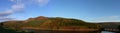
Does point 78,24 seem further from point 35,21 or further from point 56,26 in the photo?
point 35,21

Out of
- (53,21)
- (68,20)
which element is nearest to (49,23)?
(53,21)

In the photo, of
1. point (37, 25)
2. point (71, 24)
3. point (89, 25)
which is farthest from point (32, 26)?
point (89, 25)

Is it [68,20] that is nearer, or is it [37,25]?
[37,25]

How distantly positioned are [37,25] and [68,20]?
2724 cm

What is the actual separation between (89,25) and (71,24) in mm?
12520

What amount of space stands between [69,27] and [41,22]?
19.7 metres

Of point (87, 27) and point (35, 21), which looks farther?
point (35, 21)

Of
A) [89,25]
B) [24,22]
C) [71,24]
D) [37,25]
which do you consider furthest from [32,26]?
[89,25]

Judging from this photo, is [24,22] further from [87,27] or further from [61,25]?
[87,27]

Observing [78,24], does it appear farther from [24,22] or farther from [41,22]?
[24,22]

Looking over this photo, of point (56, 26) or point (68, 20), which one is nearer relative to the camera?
point (56, 26)

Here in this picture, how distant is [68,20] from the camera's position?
605ft

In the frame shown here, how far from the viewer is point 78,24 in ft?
568

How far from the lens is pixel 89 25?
175 metres
